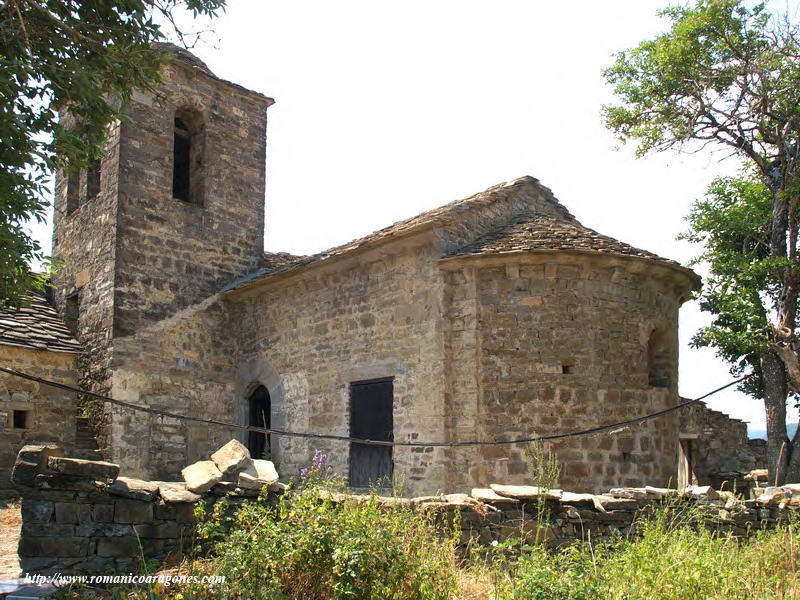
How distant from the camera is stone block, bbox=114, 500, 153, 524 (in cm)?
543

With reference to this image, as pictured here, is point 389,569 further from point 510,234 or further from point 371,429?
point 510,234

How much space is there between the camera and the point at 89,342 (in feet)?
41.9

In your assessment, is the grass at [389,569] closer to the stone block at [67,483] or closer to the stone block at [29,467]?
the stone block at [67,483]

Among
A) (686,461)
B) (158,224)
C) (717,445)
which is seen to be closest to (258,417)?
(158,224)

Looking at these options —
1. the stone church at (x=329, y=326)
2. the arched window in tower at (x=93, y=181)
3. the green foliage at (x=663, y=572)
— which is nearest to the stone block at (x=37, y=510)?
the green foliage at (x=663, y=572)

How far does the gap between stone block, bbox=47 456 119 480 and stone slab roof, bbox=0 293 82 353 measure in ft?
23.5

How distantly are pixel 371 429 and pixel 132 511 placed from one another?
5.42 meters

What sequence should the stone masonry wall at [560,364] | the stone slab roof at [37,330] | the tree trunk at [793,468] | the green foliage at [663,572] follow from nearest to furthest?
1. the green foliage at [663,572]
2. the stone masonry wall at [560,364]
3. the stone slab roof at [37,330]
4. the tree trunk at [793,468]

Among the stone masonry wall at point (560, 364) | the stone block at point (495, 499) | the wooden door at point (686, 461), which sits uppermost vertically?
the stone masonry wall at point (560, 364)

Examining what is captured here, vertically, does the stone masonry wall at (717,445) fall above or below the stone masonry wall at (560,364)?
below

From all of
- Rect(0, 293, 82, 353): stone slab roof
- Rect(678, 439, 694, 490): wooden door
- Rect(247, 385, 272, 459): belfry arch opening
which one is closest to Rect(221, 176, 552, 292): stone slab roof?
Rect(247, 385, 272, 459): belfry arch opening

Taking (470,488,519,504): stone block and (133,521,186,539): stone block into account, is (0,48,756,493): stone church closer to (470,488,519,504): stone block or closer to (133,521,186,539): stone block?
(470,488,519,504): stone block

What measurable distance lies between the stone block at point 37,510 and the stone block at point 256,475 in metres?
1.34

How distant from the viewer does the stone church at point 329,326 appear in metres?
9.71
